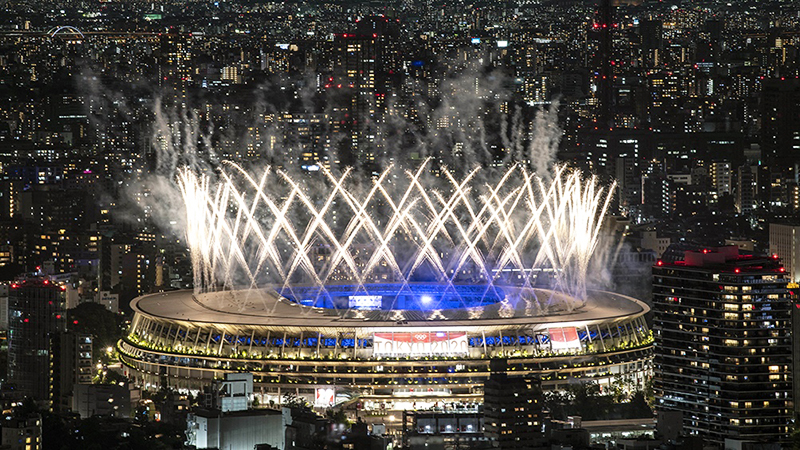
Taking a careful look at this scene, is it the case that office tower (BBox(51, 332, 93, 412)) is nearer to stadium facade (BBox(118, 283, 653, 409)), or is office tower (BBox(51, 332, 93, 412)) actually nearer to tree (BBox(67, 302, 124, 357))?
stadium facade (BBox(118, 283, 653, 409))

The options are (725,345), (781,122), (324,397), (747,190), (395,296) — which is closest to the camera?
(725,345)

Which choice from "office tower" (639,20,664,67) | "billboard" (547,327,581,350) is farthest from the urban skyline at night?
"office tower" (639,20,664,67)

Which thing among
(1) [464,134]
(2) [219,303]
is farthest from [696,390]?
(1) [464,134]

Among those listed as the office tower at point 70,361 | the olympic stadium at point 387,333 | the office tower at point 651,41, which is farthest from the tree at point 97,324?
the office tower at point 651,41

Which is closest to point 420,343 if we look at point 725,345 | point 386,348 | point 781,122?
point 386,348

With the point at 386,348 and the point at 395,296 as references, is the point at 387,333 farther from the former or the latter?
the point at 395,296
